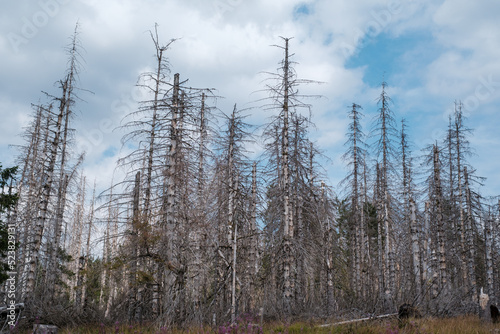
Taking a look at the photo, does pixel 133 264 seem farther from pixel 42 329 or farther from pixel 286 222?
pixel 286 222

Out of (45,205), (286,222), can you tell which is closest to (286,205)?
(286,222)

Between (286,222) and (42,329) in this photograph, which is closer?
(42,329)

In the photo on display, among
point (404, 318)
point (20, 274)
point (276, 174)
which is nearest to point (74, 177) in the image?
point (20, 274)

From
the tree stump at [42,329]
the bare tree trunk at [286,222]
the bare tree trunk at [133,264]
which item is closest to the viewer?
the tree stump at [42,329]

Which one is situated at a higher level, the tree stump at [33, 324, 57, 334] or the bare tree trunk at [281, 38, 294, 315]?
the bare tree trunk at [281, 38, 294, 315]

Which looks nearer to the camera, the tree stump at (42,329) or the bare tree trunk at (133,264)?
the tree stump at (42,329)

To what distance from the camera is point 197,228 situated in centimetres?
1064

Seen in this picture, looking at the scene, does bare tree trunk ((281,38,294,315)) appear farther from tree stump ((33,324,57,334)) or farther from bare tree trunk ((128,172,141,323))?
tree stump ((33,324,57,334))

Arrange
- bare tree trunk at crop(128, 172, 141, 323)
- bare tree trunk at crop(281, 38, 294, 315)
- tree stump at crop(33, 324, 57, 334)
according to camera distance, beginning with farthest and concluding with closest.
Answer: bare tree trunk at crop(281, 38, 294, 315) → bare tree trunk at crop(128, 172, 141, 323) → tree stump at crop(33, 324, 57, 334)

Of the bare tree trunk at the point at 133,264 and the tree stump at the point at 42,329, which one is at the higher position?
the bare tree trunk at the point at 133,264

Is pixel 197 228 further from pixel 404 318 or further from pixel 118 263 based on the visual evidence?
pixel 404 318

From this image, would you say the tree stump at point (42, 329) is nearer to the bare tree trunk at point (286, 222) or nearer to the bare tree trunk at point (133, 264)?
the bare tree trunk at point (133, 264)

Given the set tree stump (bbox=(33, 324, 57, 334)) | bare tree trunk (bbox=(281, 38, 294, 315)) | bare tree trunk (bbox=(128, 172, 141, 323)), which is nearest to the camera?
tree stump (bbox=(33, 324, 57, 334))

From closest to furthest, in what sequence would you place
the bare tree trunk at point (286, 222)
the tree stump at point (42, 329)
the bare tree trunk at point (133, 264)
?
the tree stump at point (42, 329) → the bare tree trunk at point (133, 264) → the bare tree trunk at point (286, 222)
